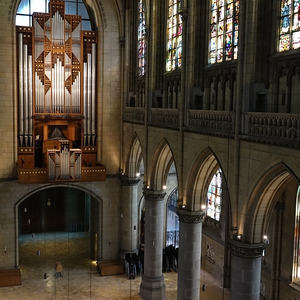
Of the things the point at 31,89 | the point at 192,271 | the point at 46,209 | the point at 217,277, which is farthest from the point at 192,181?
the point at 46,209

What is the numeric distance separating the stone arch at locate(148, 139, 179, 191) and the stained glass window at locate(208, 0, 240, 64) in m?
5.61

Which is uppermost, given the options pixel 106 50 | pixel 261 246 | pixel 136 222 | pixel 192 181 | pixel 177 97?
pixel 106 50

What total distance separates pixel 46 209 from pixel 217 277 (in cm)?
1571

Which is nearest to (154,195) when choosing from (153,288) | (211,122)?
(153,288)

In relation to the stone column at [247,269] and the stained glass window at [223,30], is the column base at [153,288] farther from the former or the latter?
the stained glass window at [223,30]

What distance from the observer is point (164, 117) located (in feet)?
75.1

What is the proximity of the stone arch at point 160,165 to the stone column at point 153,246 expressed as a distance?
49 centimetres

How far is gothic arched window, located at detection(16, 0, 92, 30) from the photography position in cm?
2878

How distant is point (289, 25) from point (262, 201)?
18.6ft

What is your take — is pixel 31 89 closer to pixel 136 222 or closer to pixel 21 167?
pixel 21 167

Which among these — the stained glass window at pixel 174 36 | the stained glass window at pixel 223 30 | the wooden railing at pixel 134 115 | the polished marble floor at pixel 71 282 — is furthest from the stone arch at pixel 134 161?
the stained glass window at pixel 223 30

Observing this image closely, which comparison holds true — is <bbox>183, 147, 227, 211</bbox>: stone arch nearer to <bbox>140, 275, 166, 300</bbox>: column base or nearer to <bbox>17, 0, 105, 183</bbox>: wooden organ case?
<bbox>140, 275, 166, 300</bbox>: column base

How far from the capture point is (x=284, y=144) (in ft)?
46.0

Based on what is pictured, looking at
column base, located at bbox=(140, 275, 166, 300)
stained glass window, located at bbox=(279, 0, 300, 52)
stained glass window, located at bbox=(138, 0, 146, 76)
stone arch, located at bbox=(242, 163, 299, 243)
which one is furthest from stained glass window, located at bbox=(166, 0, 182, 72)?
column base, located at bbox=(140, 275, 166, 300)
